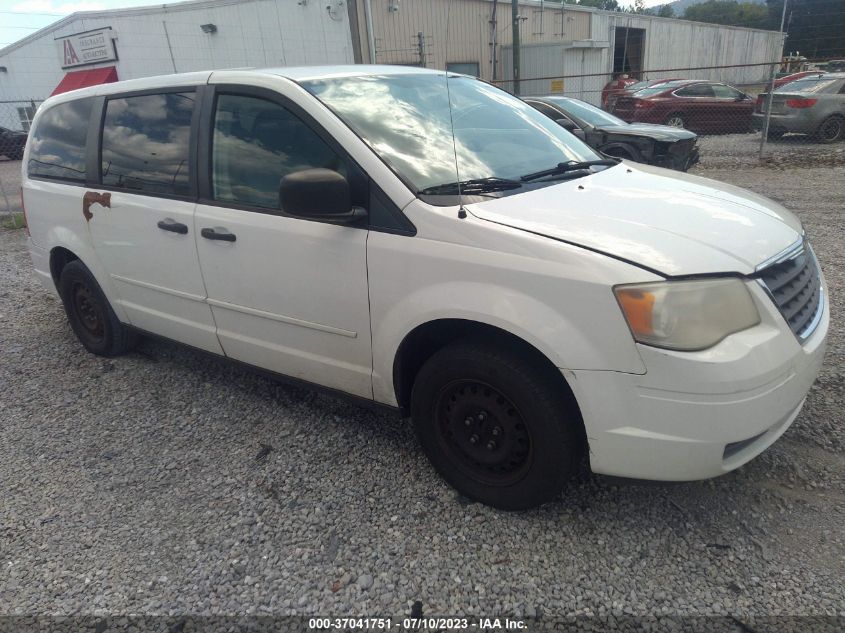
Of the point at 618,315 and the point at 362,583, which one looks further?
the point at 362,583

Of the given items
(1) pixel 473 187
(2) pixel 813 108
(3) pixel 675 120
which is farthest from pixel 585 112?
(1) pixel 473 187

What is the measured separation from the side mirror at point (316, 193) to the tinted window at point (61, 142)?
2.20m

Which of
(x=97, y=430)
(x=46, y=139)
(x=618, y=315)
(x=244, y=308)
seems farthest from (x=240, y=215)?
(x=46, y=139)

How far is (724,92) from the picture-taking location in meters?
16.2

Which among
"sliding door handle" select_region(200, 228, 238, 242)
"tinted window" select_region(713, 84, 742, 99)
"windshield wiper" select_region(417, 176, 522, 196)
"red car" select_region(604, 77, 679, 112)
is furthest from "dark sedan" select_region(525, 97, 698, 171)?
"tinted window" select_region(713, 84, 742, 99)

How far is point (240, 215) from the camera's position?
2.96m

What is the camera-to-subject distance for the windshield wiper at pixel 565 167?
9.22 ft

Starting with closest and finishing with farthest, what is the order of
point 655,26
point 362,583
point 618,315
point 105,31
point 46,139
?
point 618,315
point 362,583
point 46,139
point 105,31
point 655,26

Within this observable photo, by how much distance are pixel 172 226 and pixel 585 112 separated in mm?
7986

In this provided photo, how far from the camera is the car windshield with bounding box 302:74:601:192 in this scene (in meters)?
2.64

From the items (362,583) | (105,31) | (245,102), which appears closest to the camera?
(362,583)

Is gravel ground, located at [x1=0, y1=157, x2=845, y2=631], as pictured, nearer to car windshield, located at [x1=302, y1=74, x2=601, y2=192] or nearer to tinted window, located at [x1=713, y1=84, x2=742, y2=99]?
car windshield, located at [x1=302, y1=74, x2=601, y2=192]

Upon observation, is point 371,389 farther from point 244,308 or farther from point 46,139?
point 46,139

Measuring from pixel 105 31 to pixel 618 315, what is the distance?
28.3m
